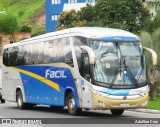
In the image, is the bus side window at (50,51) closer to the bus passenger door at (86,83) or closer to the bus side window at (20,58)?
the bus passenger door at (86,83)

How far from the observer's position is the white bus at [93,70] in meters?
22.0

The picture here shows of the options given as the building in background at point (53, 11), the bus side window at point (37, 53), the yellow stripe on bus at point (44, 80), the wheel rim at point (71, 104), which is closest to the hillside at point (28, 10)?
the building in background at point (53, 11)

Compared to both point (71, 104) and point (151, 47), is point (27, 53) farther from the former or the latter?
point (151, 47)

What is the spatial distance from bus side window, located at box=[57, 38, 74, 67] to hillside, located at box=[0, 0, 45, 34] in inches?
5044

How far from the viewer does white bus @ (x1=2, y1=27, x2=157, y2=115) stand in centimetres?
2203

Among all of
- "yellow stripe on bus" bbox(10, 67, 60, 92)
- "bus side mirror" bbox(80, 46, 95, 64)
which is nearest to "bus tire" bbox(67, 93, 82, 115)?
"yellow stripe on bus" bbox(10, 67, 60, 92)

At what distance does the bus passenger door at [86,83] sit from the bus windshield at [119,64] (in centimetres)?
44

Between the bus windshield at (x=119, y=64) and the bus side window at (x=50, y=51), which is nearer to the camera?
the bus windshield at (x=119, y=64)

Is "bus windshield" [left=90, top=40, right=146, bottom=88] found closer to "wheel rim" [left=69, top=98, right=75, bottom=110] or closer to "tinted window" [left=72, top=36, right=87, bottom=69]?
"tinted window" [left=72, top=36, right=87, bottom=69]

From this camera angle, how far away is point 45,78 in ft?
88.4

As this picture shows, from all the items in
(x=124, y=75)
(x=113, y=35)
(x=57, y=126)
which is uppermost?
(x=113, y=35)

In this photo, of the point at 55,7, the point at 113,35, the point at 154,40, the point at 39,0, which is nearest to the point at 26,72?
the point at 113,35

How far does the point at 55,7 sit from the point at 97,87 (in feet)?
259

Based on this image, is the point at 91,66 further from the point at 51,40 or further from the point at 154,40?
the point at 154,40
